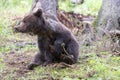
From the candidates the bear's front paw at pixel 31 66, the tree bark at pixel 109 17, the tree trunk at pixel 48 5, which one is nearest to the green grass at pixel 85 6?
the tree trunk at pixel 48 5

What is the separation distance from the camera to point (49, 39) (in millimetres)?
6012

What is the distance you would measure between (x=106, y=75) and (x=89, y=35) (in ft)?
9.08

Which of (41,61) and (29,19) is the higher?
(29,19)

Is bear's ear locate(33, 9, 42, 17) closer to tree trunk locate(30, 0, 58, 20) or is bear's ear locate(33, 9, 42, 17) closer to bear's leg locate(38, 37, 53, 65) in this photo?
bear's leg locate(38, 37, 53, 65)

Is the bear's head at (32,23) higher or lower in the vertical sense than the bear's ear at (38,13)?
lower

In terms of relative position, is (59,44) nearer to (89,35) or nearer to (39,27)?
(39,27)

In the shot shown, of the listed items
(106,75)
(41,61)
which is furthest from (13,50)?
(106,75)

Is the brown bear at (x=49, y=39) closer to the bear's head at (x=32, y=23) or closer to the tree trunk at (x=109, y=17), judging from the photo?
the bear's head at (x=32, y=23)

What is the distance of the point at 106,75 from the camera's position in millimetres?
5055

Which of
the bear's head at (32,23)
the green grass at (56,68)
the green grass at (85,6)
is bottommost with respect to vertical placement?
the green grass at (56,68)

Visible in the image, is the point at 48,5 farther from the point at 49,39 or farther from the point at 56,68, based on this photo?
the point at 56,68

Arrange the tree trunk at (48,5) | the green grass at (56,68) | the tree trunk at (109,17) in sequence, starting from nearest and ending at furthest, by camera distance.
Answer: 1. the green grass at (56,68)
2. the tree trunk at (109,17)
3. the tree trunk at (48,5)

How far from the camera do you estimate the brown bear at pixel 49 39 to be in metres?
5.78

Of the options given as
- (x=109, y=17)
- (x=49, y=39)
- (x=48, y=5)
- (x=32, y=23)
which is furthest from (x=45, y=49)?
(x=48, y=5)
